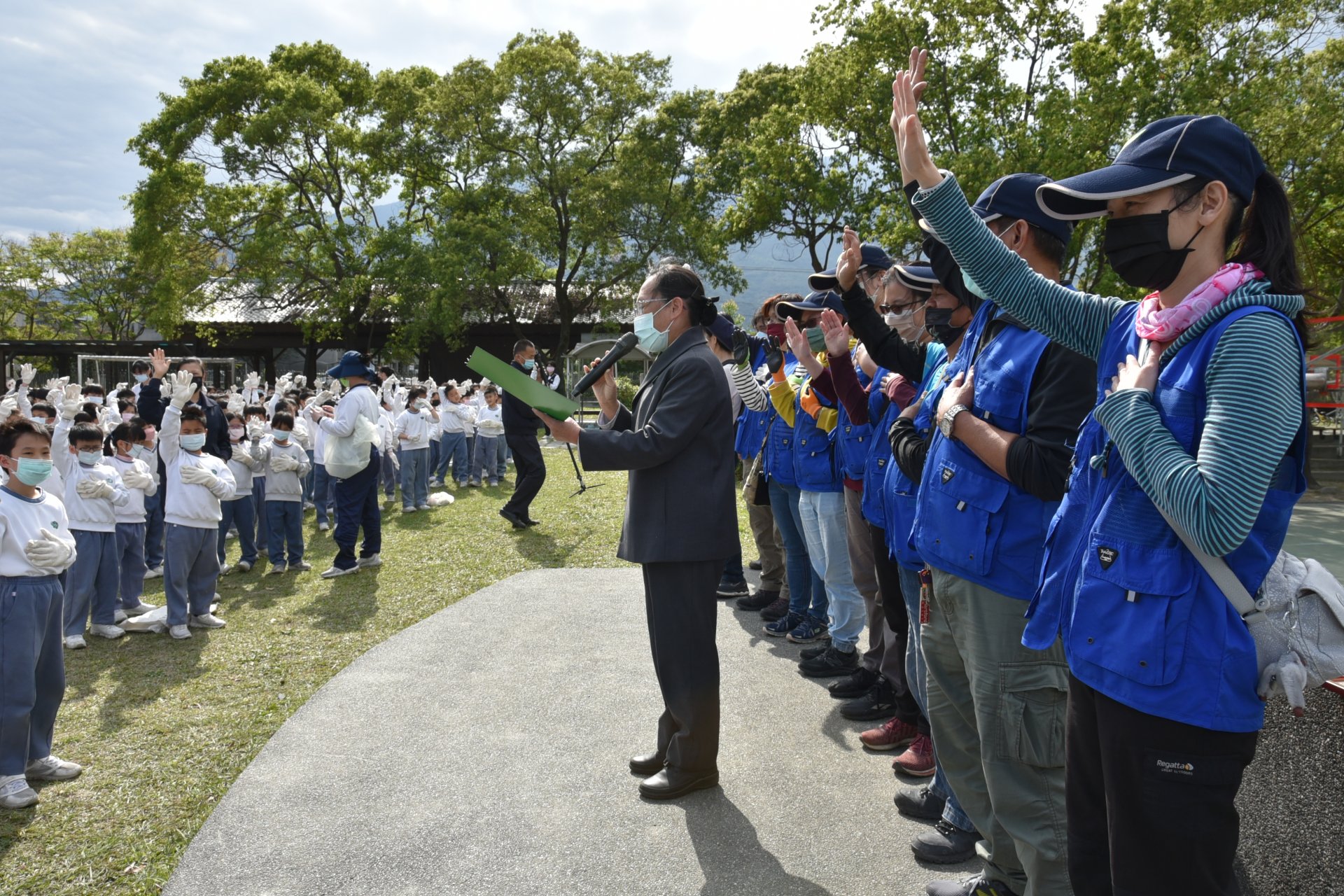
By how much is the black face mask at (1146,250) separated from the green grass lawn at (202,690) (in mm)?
3974

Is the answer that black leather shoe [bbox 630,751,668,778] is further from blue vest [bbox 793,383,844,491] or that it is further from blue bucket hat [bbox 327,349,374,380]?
blue bucket hat [bbox 327,349,374,380]

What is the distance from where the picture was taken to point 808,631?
6281mm

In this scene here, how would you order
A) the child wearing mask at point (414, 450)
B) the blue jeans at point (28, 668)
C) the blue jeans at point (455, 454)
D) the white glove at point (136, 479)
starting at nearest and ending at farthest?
the blue jeans at point (28, 668)
the white glove at point (136, 479)
the child wearing mask at point (414, 450)
the blue jeans at point (455, 454)

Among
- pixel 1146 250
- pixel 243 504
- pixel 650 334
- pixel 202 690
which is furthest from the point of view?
pixel 243 504

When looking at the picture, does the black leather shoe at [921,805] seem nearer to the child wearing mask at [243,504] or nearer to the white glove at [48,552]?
the white glove at [48,552]

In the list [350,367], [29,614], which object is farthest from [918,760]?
[350,367]

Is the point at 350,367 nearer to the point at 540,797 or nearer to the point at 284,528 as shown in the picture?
the point at 284,528

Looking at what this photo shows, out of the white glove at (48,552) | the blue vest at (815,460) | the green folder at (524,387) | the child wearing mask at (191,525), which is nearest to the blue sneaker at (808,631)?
the blue vest at (815,460)

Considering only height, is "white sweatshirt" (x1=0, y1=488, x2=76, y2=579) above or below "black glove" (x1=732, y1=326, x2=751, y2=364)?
below

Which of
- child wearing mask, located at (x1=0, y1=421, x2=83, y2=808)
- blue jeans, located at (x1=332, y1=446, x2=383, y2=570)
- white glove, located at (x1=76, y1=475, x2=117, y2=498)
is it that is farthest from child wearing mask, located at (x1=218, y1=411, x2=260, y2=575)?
child wearing mask, located at (x1=0, y1=421, x2=83, y2=808)

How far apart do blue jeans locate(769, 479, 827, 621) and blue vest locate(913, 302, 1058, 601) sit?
3420 millimetres

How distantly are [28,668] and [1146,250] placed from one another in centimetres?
495

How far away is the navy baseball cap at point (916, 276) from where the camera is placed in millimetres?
3699

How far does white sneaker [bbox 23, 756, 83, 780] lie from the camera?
4312 millimetres
